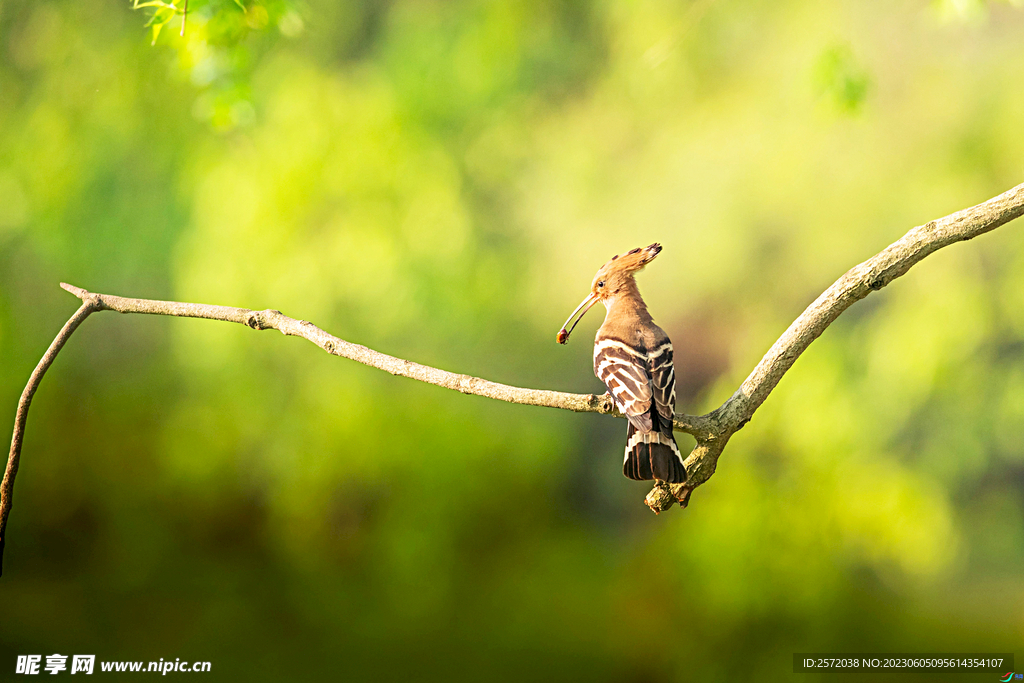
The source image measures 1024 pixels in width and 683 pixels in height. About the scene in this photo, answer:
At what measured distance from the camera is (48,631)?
2.22 meters

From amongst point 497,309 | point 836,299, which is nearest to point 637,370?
point 836,299

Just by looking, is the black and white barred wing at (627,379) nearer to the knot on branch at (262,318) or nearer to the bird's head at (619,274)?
the bird's head at (619,274)

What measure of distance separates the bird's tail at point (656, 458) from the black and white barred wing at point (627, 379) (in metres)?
0.02

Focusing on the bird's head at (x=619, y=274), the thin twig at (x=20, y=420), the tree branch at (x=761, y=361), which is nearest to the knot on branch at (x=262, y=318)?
the tree branch at (x=761, y=361)

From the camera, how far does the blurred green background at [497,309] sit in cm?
219

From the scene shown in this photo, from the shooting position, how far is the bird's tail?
48.8 inches

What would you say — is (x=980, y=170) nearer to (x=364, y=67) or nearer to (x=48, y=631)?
(x=364, y=67)

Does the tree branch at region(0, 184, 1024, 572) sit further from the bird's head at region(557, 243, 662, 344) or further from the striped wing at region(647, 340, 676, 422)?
the bird's head at region(557, 243, 662, 344)

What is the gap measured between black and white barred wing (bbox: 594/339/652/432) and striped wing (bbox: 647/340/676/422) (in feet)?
0.06

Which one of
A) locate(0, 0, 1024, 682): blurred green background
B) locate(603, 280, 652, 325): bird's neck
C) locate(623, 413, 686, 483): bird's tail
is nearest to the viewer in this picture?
locate(623, 413, 686, 483): bird's tail

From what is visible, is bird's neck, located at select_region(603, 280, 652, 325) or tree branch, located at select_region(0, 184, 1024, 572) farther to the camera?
bird's neck, located at select_region(603, 280, 652, 325)

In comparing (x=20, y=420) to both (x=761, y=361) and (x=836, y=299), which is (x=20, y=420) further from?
(x=836, y=299)

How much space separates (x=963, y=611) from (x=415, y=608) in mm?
1611

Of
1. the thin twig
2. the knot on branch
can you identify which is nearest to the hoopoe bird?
the knot on branch
